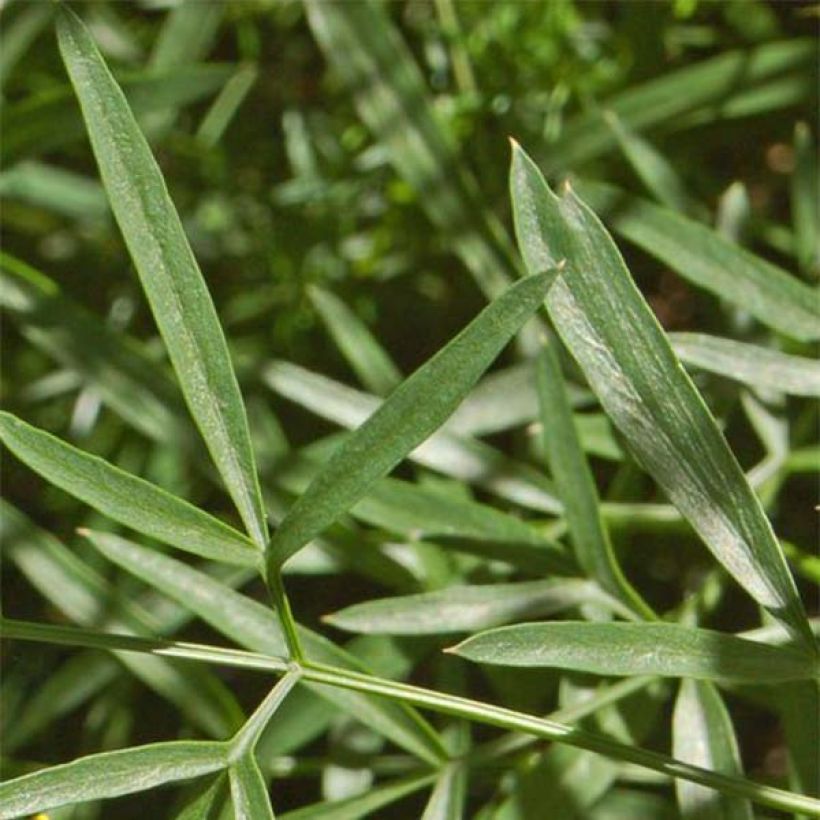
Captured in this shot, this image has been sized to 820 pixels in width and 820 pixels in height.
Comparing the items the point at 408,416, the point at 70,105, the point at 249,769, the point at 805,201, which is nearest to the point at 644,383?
the point at 408,416

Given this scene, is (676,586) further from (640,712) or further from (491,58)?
(491,58)

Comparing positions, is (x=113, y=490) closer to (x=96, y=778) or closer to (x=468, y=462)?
(x=96, y=778)

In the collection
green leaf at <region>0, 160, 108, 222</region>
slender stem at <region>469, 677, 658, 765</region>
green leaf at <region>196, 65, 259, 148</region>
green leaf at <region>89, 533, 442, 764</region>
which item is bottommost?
green leaf at <region>89, 533, 442, 764</region>

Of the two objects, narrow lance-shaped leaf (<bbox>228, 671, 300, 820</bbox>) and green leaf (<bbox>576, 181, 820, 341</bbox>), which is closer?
narrow lance-shaped leaf (<bbox>228, 671, 300, 820</bbox>)

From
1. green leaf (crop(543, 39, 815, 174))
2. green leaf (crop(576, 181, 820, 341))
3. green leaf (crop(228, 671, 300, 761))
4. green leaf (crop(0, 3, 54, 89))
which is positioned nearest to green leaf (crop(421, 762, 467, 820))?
green leaf (crop(228, 671, 300, 761))

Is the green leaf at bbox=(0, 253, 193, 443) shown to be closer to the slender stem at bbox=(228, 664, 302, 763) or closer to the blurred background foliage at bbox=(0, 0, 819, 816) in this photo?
the blurred background foliage at bbox=(0, 0, 819, 816)

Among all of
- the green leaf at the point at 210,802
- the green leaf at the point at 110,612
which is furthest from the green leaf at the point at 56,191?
the green leaf at the point at 210,802

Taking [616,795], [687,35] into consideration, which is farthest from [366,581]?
[687,35]
